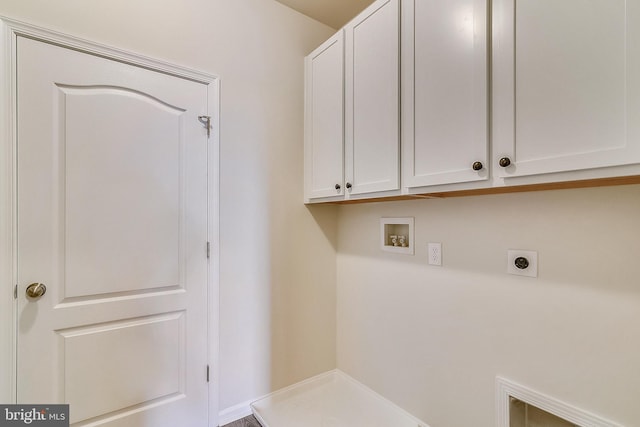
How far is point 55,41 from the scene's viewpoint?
4.17 ft

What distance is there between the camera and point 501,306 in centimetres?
128

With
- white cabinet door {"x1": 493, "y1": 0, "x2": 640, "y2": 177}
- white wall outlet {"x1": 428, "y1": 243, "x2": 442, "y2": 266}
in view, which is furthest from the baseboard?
white cabinet door {"x1": 493, "y1": 0, "x2": 640, "y2": 177}

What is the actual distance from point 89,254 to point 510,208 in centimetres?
193

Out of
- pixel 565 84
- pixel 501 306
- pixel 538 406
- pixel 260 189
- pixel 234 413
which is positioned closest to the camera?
pixel 565 84

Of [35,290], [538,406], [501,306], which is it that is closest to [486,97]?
[501,306]

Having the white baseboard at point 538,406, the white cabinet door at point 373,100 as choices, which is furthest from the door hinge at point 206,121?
the white baseboard at point 538,406

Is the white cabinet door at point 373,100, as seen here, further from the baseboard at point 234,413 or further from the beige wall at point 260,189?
the baseboard at point 234,413

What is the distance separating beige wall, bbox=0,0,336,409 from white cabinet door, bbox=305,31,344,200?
3.3 inches

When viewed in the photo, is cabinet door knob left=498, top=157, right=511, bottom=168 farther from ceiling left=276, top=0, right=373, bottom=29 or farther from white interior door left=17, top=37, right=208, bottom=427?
ceiling left=276, top=0, right=373, bottom=29

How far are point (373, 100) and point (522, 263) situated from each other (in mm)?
1039

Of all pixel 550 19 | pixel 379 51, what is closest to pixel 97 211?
pixel 379 51

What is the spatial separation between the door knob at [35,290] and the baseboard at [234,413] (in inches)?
45.1

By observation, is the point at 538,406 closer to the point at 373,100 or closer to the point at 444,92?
the point at 444,92

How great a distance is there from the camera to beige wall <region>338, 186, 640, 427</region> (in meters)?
1.00
